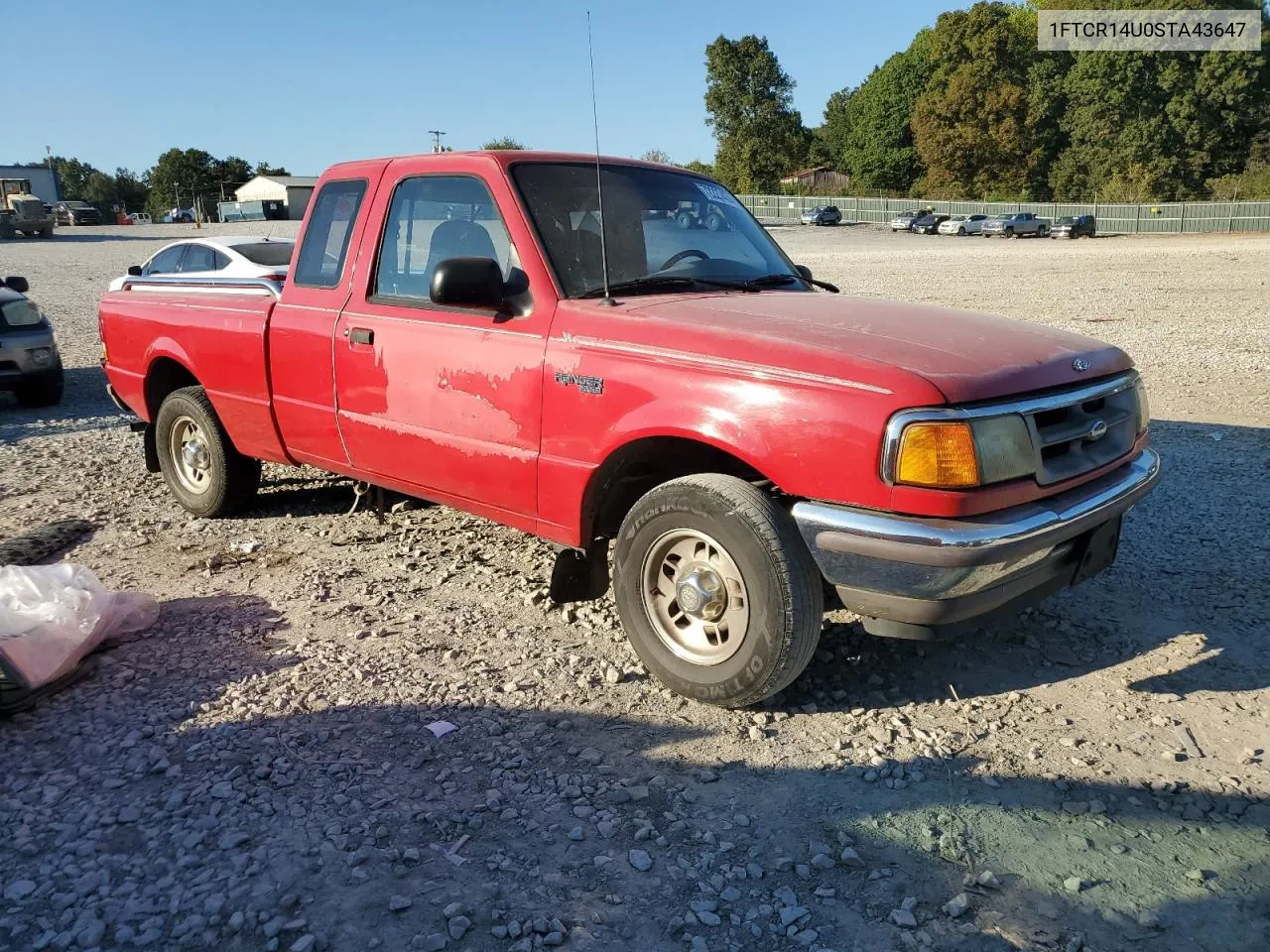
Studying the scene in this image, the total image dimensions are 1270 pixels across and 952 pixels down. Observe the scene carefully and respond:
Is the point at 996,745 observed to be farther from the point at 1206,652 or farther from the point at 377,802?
the point at 377,802

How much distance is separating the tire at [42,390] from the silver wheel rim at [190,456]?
4505 mm

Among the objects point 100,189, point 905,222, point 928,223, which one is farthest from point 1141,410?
point 100,189

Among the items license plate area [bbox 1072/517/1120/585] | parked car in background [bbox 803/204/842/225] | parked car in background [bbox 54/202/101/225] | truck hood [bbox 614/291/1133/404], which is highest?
parked car in background [bbox 54/202/101/225]

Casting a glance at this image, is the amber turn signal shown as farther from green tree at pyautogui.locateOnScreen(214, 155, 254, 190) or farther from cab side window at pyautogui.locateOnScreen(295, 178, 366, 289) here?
green tree at pyautogui.locateOnScreen(214, 155, 254, 190)

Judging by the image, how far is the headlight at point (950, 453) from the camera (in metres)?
2.92

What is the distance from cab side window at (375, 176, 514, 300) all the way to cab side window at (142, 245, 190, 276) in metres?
8.82

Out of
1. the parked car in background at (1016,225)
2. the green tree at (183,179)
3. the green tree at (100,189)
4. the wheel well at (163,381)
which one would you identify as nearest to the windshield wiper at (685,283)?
the wheel well at (163,381)

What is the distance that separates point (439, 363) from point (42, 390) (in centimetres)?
732

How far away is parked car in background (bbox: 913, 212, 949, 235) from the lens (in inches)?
2158

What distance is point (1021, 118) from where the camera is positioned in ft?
220

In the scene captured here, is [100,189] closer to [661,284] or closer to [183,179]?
[183,179]

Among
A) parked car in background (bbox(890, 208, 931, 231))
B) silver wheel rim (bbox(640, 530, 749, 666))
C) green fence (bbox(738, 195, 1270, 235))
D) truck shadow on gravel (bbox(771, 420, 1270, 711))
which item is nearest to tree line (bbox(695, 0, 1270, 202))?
green fence (bbox(738, 195, 1270, 235))

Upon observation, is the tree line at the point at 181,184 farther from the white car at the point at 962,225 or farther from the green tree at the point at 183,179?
the white car at the point at 962,225

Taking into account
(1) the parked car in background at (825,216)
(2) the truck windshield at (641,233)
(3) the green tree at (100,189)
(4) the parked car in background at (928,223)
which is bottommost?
(2) the truck windshield at (641,233)
